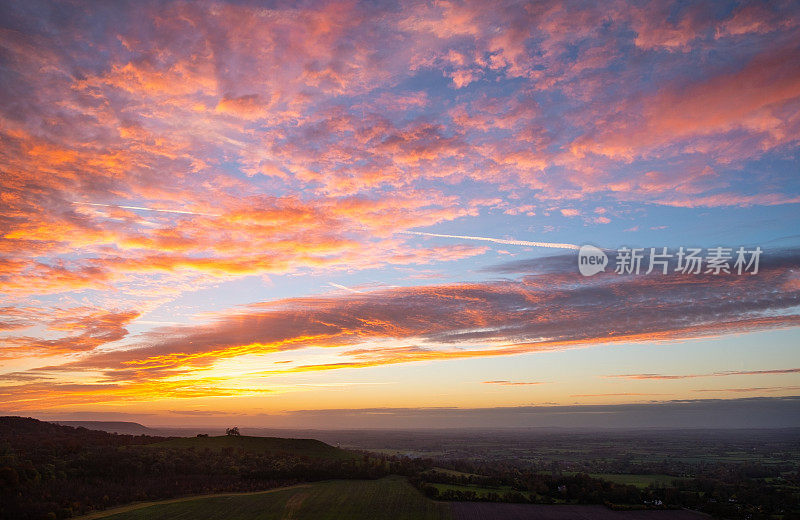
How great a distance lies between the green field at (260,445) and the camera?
126 m

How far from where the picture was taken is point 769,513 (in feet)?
272

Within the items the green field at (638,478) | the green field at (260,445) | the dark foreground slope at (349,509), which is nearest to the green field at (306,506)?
the dark foreground slope at (349,509)

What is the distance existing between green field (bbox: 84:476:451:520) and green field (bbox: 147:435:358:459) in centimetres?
3889

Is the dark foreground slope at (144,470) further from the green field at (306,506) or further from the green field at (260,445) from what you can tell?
the green field at (306,506)

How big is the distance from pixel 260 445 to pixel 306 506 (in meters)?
65.3

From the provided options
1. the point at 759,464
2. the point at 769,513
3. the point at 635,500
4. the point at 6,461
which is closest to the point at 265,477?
the point at 6,461

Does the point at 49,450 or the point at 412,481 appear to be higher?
the point at 49,450

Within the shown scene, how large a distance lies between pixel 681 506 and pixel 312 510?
6877 cm

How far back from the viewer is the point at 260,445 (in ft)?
439

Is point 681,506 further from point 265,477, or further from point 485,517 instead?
point 265,477

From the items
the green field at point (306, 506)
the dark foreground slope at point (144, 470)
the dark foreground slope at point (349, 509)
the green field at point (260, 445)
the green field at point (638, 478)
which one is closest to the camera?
the green field at point (306, 506)

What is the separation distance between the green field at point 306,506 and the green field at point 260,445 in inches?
1531

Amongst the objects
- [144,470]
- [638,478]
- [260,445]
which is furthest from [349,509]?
[638,478]

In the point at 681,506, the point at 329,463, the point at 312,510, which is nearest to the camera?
the point at 312,510
